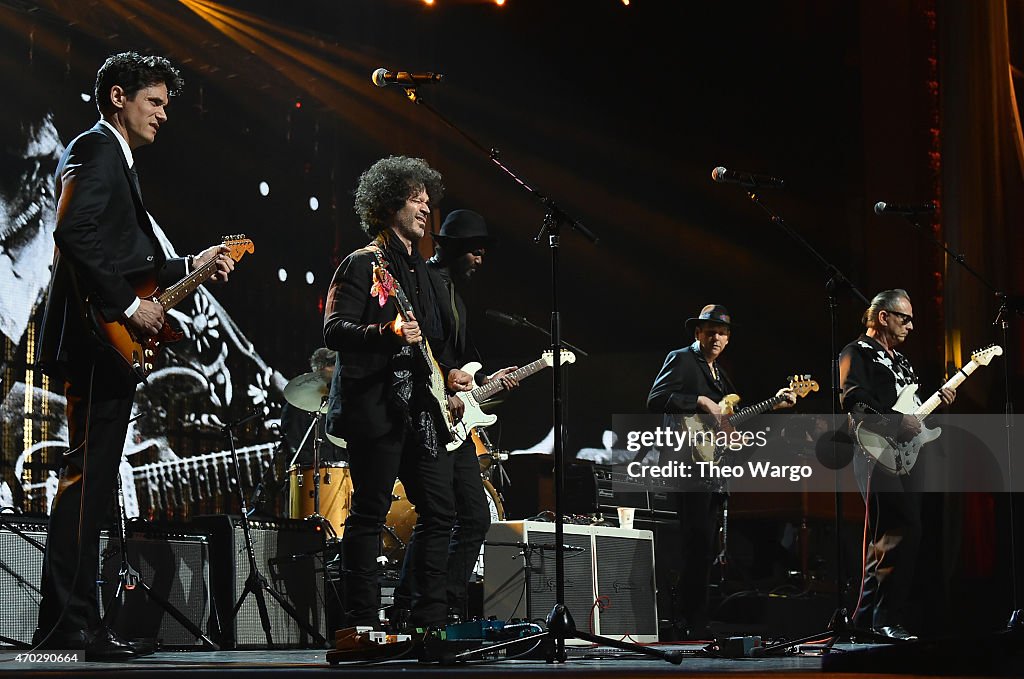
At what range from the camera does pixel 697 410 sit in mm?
7555

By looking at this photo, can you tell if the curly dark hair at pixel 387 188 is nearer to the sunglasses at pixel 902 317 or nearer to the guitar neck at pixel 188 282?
the guitar neck at pixel 188 282

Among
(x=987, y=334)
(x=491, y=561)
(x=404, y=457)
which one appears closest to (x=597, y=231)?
(x=987, y=334)

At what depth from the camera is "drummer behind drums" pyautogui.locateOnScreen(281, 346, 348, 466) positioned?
23.5 feet

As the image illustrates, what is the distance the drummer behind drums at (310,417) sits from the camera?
715 cm

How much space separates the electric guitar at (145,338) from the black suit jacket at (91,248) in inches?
1.5

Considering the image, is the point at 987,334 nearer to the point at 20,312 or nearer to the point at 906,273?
the point at 906,273

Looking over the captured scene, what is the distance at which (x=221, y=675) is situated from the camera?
10.5 ft

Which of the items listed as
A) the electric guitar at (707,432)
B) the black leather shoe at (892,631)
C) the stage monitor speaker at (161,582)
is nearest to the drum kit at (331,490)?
the stage monitor speaker at (161,582)

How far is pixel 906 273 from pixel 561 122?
3.10 m

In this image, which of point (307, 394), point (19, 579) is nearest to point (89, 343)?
point (19, 579)

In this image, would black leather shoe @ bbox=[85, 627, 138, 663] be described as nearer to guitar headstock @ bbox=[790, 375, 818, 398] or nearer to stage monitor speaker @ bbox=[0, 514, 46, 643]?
stage monitor speaker @ bbox=[0, 514, 46, 643]

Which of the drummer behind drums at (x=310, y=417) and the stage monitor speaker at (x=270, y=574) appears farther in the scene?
the drummer behind drums at (x=310, y=417)

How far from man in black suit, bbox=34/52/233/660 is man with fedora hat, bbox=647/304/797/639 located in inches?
159

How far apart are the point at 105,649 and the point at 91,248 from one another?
1.39m
